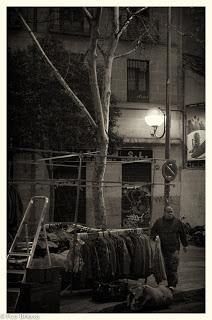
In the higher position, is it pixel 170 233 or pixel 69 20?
pixel 69 20

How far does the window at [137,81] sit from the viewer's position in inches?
363

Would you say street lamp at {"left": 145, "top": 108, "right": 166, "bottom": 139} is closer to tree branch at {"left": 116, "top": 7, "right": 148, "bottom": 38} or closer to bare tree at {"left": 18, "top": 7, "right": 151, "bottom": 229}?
bare tree at {"left": 18, "top": 7, "right": 151, "bottom": 229}

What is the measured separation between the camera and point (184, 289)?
776cm

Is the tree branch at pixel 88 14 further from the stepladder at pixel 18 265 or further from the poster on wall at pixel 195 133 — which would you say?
the stepladder at pixel 18 265

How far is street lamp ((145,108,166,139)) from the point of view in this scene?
352 inches

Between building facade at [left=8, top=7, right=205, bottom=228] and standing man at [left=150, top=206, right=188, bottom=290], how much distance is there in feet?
0.84

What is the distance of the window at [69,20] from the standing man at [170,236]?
10.7 ft

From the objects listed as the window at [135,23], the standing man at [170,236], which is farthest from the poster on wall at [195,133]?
the window at [135,23]

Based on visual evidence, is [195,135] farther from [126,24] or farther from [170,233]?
[126,24]

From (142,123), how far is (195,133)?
1.18 meters

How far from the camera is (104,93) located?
908 centimetres

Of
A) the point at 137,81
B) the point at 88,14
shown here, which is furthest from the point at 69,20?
the point at 137,81
